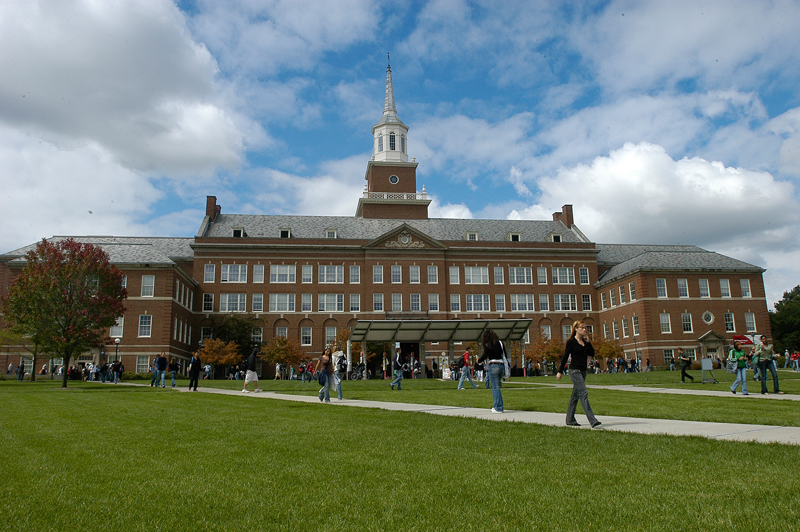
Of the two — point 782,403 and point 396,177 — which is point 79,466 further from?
point 396,177

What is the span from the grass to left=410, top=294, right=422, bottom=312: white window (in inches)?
2154

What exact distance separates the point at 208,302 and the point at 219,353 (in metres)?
8.46

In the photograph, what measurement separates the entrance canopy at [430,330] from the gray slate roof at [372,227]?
27890 millimetres

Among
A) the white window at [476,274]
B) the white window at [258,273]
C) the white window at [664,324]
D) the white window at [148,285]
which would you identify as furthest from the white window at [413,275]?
the white window at [148,285]

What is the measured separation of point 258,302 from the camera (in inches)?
2457

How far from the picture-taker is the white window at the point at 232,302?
203 feet

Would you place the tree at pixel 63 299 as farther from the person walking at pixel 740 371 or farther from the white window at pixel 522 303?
the white window at pixel 522 303

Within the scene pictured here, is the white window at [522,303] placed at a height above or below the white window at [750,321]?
above

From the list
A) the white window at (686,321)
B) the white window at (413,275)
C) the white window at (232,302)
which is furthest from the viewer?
the white window at (413,275)

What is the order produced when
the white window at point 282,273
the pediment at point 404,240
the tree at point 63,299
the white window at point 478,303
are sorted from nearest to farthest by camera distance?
1. the tree at point 63,299
2. the white window at point 282,273
3. the pediment at point 404,240
4. the white window at point 478,303

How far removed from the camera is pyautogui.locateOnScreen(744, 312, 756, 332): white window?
60125 millimetres

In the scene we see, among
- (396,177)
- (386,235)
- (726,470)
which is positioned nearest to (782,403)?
(726,470)

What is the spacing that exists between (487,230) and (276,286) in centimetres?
2447

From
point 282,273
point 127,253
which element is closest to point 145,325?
point 127,253
